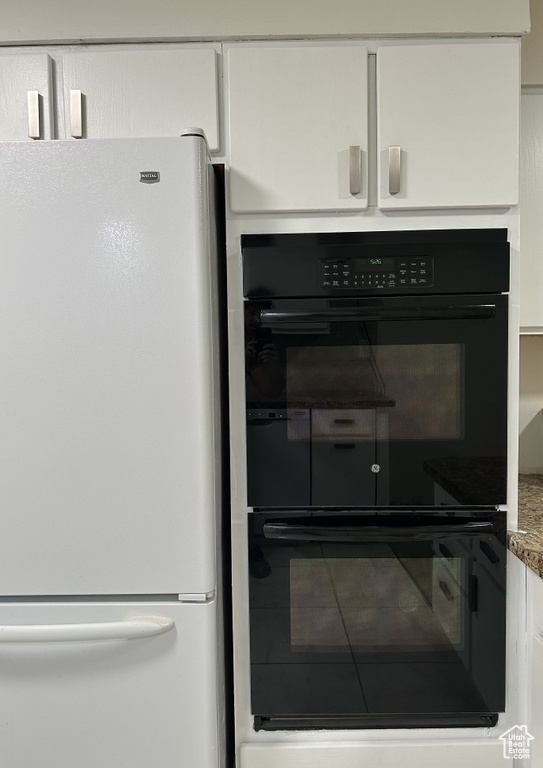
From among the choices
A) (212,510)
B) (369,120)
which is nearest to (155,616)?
(212,510)

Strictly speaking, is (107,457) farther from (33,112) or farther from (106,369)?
(33,112)

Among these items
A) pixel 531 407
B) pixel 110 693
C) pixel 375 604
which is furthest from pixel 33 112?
pixel 531 407

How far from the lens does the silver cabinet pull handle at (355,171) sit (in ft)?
4.14

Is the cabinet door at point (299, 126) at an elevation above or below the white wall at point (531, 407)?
above

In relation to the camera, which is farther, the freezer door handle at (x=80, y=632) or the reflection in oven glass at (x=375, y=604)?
the reflection in oven glass at (x=375, y=604)

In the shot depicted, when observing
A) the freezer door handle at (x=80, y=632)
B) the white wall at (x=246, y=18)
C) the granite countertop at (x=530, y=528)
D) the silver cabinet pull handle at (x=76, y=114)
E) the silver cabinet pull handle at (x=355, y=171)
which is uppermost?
the white wall at (x=246, y=18)

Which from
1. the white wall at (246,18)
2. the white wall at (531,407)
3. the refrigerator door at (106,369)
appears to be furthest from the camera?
the white wall at (531,407)

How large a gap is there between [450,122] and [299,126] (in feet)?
1.13

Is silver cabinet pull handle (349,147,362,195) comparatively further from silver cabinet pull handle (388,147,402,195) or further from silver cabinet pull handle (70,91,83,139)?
silver cabinet pull handle (70,91,83,139)

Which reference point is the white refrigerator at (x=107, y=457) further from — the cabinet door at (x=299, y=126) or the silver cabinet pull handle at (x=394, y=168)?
the silver cabinet pull handle at (x=394, y=168)

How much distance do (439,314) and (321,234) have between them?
1.08 feet

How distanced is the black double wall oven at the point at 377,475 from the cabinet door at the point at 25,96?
55 cm

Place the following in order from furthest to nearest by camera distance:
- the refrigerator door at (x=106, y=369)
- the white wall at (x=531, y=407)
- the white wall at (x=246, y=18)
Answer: the white wall at (x=531, y=407), the white wall at (x=246, y=18), the refrigerator door at (x=106, y=369)

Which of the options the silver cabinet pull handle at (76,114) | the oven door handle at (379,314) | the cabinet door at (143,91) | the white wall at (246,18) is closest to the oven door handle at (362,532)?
the oven door handle at (379,314)
